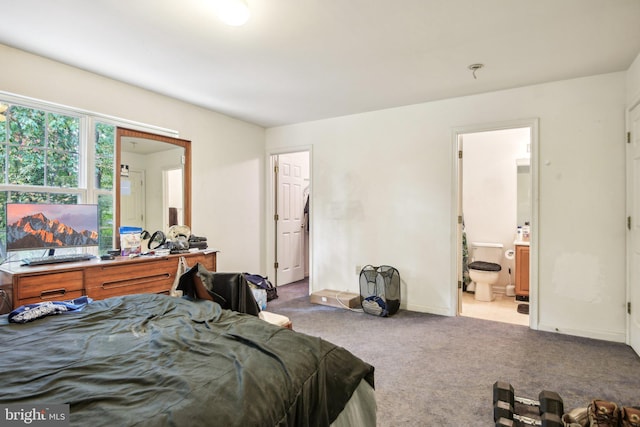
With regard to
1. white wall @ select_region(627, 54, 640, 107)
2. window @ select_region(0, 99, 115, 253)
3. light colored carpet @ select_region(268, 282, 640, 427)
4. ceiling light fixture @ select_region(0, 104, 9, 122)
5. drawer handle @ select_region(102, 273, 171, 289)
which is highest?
white wall @ select_region(627, 54, 640, 107)

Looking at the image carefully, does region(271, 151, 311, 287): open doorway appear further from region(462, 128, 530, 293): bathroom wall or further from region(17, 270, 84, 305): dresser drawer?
region(17, 270, 84, 305): dresser drawer

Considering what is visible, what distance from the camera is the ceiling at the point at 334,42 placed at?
2111 mm

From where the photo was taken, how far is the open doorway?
525 centimetres

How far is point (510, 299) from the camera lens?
4.62m

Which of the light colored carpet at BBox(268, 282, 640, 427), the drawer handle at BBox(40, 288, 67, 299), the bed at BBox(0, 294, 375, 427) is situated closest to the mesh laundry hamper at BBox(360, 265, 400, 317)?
the light colored carpet at BBox(268, 282, 640, 427)

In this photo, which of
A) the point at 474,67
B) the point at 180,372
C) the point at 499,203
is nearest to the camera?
the point at 180,372

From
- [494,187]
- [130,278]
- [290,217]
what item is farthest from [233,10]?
[494,187]

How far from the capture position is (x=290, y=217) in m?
5.55

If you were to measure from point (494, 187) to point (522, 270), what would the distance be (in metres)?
1.29

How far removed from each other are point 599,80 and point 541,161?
85 centimetres

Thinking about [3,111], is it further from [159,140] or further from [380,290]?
[380,290]

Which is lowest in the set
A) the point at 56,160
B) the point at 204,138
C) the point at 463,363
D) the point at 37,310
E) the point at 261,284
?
the point at 463,363

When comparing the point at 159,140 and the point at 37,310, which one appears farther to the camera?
the point at 159,140

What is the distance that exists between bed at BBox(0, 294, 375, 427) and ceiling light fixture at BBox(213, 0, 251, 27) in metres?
1.71
